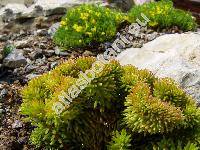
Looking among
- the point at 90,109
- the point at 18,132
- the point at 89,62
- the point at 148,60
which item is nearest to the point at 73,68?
the point at 89,62

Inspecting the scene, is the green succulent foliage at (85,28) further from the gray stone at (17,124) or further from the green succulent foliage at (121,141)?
the green succulent foliage at (121,141)

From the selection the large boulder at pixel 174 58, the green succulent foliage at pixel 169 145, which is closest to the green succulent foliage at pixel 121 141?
the green succulent foliage at pixel 169 145

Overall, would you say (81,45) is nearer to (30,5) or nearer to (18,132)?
(18,132)

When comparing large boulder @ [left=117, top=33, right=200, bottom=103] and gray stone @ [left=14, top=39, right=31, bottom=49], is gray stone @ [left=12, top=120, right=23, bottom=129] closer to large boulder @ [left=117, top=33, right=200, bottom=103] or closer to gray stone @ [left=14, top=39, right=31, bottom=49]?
large boulder @ [left=117, top=33, right=200, bottom=103]

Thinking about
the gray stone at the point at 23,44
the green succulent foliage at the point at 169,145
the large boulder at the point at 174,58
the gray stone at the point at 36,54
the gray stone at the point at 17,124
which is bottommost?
the gray stone at the point at 23,44

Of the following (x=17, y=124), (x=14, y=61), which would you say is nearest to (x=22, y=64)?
(x=14, y=61)

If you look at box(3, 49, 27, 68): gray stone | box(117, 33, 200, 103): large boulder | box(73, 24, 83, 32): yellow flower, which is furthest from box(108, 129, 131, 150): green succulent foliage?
box(73, 24, 83, 32): yellow flower
